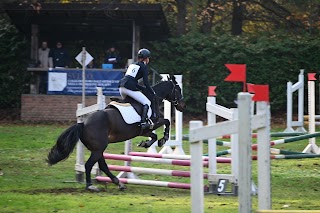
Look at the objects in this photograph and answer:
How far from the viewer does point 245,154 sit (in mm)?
6348

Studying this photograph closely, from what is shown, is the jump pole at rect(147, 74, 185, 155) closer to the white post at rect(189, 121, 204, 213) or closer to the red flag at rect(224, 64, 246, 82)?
the red flag at rect(224, 64, 246, 82)

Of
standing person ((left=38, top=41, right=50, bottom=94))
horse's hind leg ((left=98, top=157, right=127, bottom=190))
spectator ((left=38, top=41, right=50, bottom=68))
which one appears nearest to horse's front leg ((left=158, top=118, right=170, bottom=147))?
horse's hind leg ((left=98, top=157, right=127, bottom=190))

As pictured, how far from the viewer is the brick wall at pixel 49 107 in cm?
2702

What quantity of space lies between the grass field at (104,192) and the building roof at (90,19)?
9.24 m

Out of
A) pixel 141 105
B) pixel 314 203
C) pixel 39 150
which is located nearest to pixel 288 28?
pixel 39 150

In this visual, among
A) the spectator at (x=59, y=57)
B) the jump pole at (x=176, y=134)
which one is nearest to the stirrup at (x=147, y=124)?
the jump pole at (x=176, y=134)

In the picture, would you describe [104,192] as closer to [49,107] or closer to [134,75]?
[134,75]

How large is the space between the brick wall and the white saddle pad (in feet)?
46.1

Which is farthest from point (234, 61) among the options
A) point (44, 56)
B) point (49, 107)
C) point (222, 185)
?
point (222, 185)

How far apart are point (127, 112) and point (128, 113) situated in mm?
24

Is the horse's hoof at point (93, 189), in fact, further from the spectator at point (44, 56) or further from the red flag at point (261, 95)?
the spectator at point (44, 56)

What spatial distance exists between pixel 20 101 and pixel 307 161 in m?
14.7

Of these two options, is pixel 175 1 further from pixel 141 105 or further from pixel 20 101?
pixel 141 105

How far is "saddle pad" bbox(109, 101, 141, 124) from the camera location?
1270cm
